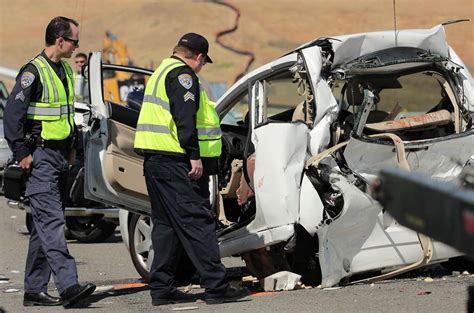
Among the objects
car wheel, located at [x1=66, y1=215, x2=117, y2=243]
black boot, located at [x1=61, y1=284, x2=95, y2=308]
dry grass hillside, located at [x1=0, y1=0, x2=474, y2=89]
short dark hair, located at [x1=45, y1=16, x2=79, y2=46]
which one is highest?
dry grass hillside, located at [x1=0, y1=0, x2=474, y2=89]

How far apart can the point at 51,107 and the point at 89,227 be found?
4510mm

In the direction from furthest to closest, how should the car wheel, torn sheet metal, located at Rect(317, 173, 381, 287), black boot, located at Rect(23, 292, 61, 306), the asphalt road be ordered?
the car wheel
black boot, located at Rect(23, 292, 61, 306)
torn sheet metal, located at Rect(317, 173, 381, 287)
the asphalt road

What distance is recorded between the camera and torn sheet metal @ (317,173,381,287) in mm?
8219

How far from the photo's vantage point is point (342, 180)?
27.1ft

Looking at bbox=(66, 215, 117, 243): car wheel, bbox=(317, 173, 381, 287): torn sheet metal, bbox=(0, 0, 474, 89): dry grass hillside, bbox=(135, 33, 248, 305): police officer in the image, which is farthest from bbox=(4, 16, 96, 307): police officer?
bbox=(0, 0, 474, 89): dry grass hillside

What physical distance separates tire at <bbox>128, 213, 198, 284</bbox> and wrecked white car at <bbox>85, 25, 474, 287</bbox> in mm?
248

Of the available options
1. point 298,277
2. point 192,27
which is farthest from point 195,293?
point 192,27

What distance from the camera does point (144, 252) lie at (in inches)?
376

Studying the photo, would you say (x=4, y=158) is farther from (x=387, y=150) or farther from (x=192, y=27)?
(x=192, y=27)

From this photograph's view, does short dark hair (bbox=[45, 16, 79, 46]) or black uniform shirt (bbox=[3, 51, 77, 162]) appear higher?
short dark hair (bbox=[45, 16, 79, 46])

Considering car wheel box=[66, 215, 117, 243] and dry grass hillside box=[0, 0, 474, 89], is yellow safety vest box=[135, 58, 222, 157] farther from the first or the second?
dry grass hillside box=[0, 0, 474, 89]

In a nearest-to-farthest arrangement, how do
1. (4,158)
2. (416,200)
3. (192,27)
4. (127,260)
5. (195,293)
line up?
(416,200) < (195,293) < (127,260) < (4,158) < (192,27)

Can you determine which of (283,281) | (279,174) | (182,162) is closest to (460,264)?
(283,281)

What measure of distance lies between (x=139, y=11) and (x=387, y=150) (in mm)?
27422
